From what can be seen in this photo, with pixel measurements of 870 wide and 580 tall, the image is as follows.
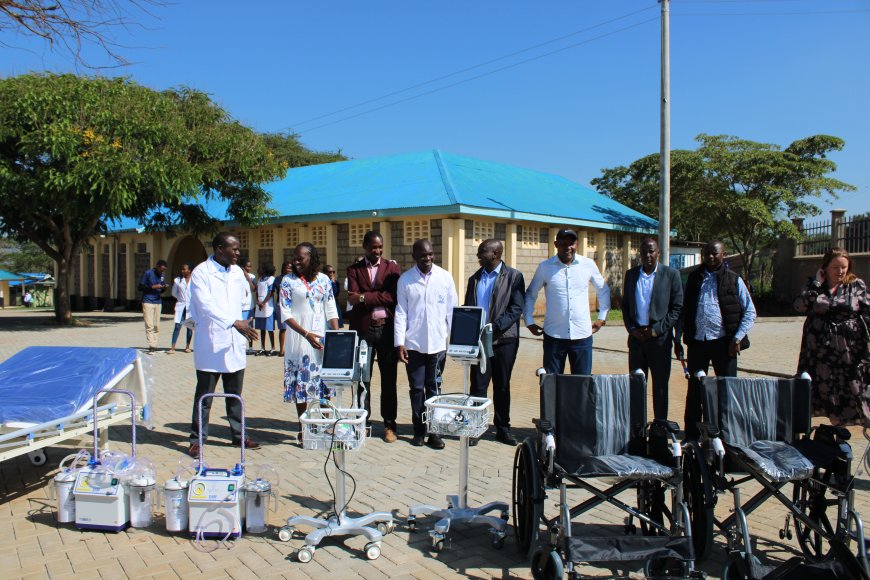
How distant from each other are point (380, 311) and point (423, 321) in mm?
534

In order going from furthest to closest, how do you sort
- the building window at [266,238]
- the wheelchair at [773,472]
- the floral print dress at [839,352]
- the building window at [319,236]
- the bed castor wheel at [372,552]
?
the building window at [266,238]
the building window at [319,236]
the floral print dress at [839,352]
the bed castor wheel at [372,552]
the wheelchair at [773,472]

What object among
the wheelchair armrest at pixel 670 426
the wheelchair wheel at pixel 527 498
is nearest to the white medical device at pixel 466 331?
the wheelchair wheel at pixel 527 498

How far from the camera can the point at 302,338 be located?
6.41 m

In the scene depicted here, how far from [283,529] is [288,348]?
8.04 ft

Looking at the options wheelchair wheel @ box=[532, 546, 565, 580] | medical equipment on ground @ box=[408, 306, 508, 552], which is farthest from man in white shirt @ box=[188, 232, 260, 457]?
wheelchair wheel @ box=[532, 546, 565, 580]

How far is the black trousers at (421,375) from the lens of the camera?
20.7 ft

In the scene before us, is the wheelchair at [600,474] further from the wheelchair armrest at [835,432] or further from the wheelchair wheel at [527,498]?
the wheelchair armrest at [835,432]

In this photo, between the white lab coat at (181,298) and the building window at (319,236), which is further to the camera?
the building window at (319,236)

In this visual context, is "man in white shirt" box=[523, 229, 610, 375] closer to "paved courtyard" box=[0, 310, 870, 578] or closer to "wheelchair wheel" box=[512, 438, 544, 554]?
"paved courtyard" box=[0, 310, 870, 578]

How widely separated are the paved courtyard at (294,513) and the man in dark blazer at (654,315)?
139cm

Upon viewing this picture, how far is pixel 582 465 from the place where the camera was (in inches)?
152

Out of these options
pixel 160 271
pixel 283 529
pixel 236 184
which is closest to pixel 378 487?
pixel 283 529

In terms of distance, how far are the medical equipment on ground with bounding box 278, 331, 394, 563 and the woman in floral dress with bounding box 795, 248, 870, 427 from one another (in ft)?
12.1

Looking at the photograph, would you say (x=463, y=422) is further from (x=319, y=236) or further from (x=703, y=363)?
(x=319, y=236)
